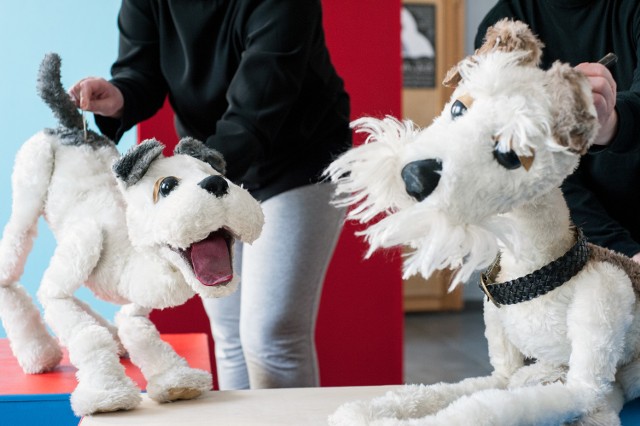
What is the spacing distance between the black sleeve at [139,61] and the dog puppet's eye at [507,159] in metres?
0.70

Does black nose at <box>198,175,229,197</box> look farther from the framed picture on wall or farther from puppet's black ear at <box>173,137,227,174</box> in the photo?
the framed picture on wall

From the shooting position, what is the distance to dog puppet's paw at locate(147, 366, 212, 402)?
31.5 inches

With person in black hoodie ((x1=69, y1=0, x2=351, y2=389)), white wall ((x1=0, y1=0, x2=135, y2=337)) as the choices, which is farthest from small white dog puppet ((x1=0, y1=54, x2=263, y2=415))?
white wall ((x1=0, y1=0, x2=135, y2=337))

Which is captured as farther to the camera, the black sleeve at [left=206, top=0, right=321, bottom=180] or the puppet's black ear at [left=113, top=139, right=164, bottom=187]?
the black sleeve at [left=206, top=0, right=321, bottom=180]

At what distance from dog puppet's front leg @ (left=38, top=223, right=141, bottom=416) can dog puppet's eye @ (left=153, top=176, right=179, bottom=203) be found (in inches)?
6.4

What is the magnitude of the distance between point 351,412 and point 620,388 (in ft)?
0.86

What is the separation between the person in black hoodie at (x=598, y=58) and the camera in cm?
95

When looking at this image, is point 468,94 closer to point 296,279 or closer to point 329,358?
point 296,279

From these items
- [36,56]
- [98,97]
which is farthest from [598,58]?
[36,56]

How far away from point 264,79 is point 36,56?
97 cm

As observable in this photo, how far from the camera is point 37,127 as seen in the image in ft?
5.72

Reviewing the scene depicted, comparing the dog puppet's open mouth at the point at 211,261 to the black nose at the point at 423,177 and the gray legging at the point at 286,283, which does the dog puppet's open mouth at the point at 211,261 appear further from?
the gray legging at the point at 286,283

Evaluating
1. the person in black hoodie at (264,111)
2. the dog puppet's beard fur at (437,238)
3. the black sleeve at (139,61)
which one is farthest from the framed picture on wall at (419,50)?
the dog puppet's beard fur at (437,238)

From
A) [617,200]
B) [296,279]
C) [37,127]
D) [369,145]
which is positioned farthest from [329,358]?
[369,145]
